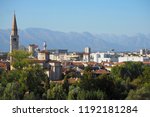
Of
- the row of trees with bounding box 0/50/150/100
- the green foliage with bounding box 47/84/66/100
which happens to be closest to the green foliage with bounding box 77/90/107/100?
the row of trees with bounding box 0/50/150/100

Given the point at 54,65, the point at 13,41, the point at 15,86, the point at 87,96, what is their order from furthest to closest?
the point at 13,41 < the point at 54,65 < the point at 15,86 < the point at 87,96

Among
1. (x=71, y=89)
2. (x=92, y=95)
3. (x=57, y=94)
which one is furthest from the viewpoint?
(x=71, y=89)

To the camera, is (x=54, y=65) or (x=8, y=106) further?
(x=54, y=65)

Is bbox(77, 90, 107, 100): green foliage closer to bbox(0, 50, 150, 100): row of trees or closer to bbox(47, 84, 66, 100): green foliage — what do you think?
bbox(0, 50, 150, 100): row of trees

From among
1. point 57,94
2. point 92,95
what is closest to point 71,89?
point 57,94

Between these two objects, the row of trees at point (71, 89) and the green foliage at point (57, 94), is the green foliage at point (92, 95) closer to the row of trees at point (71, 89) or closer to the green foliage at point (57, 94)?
the row of trees at point (71, 89)

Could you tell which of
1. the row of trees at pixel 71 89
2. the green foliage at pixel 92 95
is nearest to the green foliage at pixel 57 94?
the row of trees at pixel 71 89

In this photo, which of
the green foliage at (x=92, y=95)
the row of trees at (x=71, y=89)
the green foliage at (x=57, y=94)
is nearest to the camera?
the green foliage at (x=92, y=95)

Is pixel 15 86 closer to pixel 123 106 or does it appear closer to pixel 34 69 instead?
pixel 34 69

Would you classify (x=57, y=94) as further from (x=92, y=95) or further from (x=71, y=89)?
(x=92, y=95)

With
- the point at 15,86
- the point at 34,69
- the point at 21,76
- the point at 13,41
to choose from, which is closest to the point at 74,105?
the point at 15,86

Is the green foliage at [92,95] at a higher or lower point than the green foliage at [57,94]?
higher
